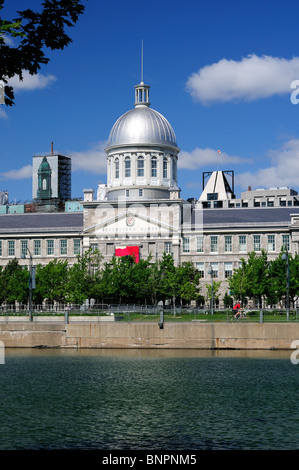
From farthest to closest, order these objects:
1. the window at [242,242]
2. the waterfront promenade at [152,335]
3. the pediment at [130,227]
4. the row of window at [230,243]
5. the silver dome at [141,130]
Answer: the silver dome at [141,130]
the pediment at [130,227]
the window at [242,242]
the row of window at [230,243]
the waterfront promenade at [152,335]

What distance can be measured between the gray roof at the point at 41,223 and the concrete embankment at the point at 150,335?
166ft

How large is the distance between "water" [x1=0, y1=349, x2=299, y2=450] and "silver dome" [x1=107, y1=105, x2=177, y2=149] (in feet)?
209

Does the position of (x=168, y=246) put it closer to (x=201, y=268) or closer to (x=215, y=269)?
(x=201, y=268)

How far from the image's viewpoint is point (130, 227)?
97688 millimetres

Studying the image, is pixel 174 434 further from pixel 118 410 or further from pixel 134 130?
pixel 134 130

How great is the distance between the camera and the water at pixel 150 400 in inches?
914

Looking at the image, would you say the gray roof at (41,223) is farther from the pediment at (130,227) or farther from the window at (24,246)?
the pediment at (130,227)

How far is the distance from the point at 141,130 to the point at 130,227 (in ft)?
56.9

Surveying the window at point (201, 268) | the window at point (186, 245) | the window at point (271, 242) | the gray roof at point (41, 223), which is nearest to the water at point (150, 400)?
the window at point (201, 268)

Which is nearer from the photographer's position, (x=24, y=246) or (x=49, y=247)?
(x=49, y=247)

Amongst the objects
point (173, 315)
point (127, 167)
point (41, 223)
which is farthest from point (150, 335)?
point (127, 167)

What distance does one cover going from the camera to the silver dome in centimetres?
10719

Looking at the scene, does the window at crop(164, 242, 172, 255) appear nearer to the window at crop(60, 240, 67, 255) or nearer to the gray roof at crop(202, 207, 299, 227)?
the gray roof at crop(202, 207, 299, 227)

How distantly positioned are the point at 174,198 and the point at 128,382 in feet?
210
